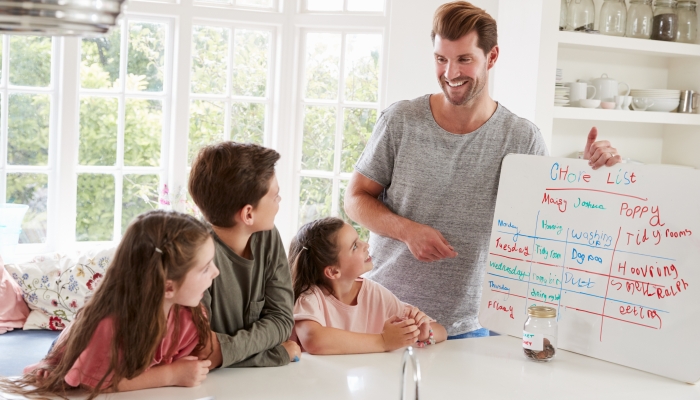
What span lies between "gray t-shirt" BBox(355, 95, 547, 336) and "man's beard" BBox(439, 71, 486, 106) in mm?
87

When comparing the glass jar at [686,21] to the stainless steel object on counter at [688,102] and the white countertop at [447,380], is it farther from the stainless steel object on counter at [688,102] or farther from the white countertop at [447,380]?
the white countertop at [447,380]

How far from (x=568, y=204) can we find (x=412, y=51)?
2.31 metres

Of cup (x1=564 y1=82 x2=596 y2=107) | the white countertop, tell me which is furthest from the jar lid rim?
cup (x1=564 y1=82 x2=596 y2=107)

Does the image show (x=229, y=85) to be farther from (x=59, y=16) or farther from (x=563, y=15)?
(x=59, y=16)

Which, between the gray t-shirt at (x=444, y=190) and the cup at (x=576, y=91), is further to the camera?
the cup at (x=576, y=91)

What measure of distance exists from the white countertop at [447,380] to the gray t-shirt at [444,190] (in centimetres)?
32

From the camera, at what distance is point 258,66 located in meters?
4.36

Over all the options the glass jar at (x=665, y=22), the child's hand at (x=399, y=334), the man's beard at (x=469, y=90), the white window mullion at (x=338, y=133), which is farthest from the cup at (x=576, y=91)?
the child's hand at (x=399, y=334)

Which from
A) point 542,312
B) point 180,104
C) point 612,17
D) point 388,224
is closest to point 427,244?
point 388,224

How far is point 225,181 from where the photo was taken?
63.7 inches

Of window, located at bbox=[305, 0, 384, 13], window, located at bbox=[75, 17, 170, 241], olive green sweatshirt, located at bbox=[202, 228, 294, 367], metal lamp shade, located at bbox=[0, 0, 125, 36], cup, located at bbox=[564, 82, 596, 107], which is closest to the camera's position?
metal lamp shade, located at bbox=[0, 0, 125, 36]

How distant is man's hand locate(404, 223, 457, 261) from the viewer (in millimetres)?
1945

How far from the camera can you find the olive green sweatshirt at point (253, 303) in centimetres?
158

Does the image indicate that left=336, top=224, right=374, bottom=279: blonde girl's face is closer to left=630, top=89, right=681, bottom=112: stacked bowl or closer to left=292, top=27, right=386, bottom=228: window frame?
left=292, top=27, right=386, bottom=228: window frame
